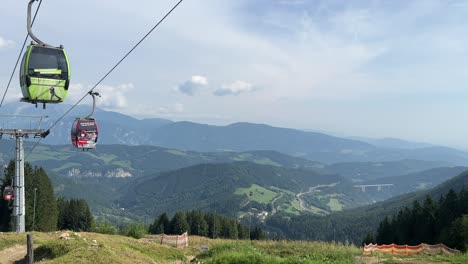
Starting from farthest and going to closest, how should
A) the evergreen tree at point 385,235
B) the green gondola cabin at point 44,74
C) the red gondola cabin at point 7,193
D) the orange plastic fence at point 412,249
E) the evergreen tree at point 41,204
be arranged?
the evergreen tree at point 385,235 < the evergreen tree at point 41,204 < the red gondola cabin at point 7,193 < the orange plastic fence at point 412,249 < the green gondola cabin at point 44,74

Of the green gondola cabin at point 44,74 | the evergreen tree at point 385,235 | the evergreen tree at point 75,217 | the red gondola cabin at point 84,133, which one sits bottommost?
the evergreen tree at point 385,235

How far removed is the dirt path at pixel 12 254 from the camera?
27.1m

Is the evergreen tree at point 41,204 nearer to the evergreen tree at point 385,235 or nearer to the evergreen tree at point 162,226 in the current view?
the evergreen tree at point 162,226

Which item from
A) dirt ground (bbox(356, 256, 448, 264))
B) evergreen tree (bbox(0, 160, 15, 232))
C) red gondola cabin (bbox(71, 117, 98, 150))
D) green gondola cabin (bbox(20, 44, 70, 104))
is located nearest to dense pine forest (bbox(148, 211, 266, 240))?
evergreen tree (bbox(0, 160, 15, 232))

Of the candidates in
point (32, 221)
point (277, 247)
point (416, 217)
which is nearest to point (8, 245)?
point (277, 247)

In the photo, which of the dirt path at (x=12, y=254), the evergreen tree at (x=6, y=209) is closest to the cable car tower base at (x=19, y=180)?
the dirt path at (x=12, y=254)

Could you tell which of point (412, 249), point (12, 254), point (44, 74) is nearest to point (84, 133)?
point (12, 254)

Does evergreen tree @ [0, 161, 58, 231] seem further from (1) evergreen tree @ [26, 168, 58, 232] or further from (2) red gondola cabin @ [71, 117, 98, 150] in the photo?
(2) red gondola cabin @ [71, 117, 98, 150]

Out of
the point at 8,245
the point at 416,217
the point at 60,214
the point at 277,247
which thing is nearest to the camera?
the point at 8,245

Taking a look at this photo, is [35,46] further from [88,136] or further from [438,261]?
[438,261]

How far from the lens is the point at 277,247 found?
34.5 metres

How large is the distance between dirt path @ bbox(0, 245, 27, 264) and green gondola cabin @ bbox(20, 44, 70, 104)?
1301 cm

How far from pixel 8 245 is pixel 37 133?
16176 mm

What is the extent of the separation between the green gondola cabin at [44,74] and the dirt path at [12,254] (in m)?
13.0
